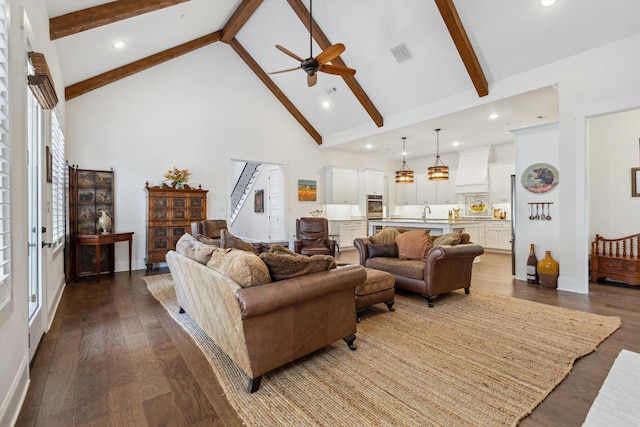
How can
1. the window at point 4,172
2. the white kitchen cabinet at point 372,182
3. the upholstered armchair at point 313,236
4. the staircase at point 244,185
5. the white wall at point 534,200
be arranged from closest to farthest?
the window at point 4,172 → the white wall at point 534,200 → the upholstered armchair at point 313,236 → the white kitchen cabinet at point 372,182 → the staircase at point 244,185

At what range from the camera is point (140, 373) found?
2.20 meters

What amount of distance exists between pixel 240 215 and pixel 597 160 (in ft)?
31.1

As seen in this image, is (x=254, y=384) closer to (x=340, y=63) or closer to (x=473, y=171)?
(x=340, y=63)

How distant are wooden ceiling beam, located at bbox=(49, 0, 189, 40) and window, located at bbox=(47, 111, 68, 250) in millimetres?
994

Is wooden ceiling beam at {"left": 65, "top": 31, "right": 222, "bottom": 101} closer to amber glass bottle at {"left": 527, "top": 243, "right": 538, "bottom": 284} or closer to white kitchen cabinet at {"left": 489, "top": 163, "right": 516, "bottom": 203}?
amber glass bottle at {"left": 527, "top": 243, "right": 538, "bottom": 284}

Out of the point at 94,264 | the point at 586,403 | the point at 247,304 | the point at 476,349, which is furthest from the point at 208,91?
the point at 586,403

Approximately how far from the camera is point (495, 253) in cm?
811

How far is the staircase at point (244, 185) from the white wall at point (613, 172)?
789 cm

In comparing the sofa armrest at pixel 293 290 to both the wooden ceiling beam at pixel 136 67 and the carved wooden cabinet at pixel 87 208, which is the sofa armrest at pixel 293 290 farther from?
the wooden ceiling beam at pixel 136 67

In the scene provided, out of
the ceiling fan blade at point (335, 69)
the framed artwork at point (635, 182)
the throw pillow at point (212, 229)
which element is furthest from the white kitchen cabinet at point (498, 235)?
the throw pillow at point (212, 229)

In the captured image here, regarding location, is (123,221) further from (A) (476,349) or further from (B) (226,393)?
(A) (476,349)

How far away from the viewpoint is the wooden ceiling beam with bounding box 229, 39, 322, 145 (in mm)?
7185

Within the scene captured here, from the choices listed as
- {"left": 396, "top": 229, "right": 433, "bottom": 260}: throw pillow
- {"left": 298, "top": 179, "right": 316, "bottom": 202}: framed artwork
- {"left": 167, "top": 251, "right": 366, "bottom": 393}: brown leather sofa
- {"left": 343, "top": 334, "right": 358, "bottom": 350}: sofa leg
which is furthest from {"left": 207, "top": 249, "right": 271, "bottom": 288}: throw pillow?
{"left": 298, "top": 179, "right": 316, "bottom": 202}: framed artwork

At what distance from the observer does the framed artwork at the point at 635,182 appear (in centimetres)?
486
